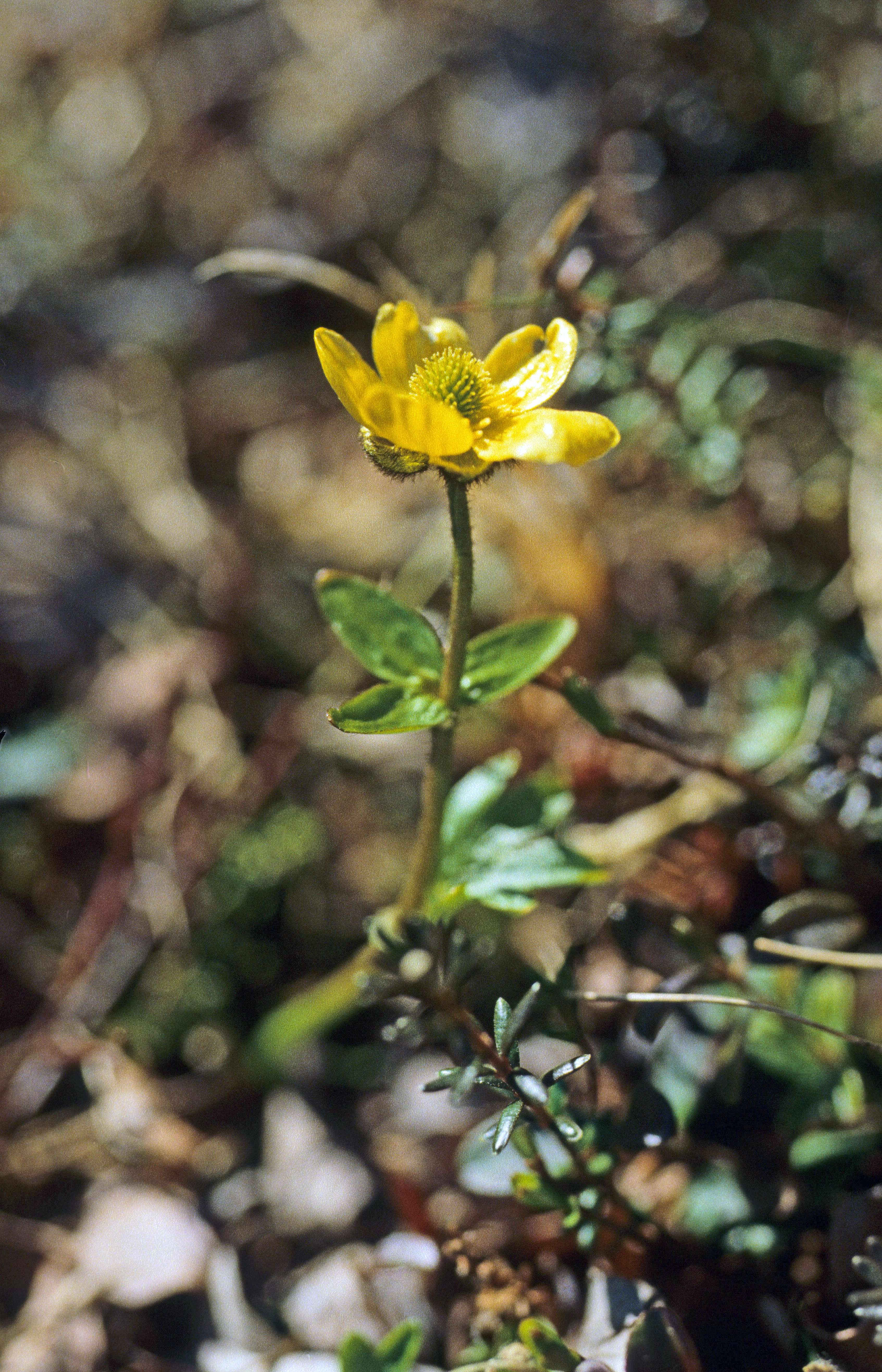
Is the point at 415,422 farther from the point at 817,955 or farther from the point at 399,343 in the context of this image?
the point at 817,955

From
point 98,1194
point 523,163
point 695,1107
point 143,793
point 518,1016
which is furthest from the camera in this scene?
point 523,163

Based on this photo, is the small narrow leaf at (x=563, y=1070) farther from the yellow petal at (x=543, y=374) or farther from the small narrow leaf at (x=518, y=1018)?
the yellow petal at (x=543, y=374)

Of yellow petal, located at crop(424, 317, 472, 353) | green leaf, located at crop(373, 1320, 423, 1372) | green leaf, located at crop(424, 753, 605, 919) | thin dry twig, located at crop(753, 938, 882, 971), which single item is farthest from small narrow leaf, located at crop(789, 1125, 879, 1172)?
yellow petal, located at crop(424, 317, 472, 353)

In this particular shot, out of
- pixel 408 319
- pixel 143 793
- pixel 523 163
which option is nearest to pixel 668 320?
pixel 408 319

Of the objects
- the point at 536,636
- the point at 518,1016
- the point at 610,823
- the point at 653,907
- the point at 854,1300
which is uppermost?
the point at 536,636

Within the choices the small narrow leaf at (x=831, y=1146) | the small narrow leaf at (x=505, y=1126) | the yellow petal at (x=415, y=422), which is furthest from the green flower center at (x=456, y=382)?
the small narrow leaf at (x=831, y=1146)

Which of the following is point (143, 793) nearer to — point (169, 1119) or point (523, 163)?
point (169, 1119)

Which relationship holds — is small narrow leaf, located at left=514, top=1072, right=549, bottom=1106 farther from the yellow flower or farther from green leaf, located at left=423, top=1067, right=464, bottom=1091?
the yellow flower
